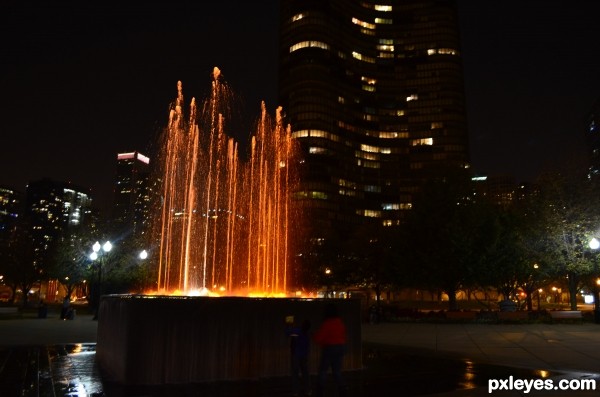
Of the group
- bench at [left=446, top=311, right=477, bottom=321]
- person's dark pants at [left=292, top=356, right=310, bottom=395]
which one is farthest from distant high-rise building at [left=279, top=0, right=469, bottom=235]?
person's dark pants at [left=292, top=356, right=310, bottom=395]

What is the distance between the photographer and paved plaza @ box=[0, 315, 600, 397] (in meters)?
11.3

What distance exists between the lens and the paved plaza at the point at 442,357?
445 inches

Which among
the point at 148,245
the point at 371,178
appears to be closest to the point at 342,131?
the point at 371,178

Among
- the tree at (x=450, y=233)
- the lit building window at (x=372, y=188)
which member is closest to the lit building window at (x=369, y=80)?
the lit building window at (x=372, y=188)

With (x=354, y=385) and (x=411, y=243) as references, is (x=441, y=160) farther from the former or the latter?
(x=354, y=385)

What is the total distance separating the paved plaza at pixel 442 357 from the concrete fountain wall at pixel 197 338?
41.1 inches

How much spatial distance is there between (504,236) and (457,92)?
137678 mm

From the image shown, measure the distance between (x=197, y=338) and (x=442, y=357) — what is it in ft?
28.6

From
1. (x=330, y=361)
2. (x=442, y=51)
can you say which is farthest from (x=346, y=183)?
(x=330, y=361)

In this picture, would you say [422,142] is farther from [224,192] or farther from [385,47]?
[224,192]

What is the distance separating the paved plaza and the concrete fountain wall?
1.04 meters

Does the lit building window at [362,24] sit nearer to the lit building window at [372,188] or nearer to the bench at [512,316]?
the lit building window at [372,188]

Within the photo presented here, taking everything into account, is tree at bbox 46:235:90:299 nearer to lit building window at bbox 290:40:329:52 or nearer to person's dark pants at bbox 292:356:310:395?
person's dark pants at bbox 292:356:310:395

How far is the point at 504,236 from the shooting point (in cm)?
3991
